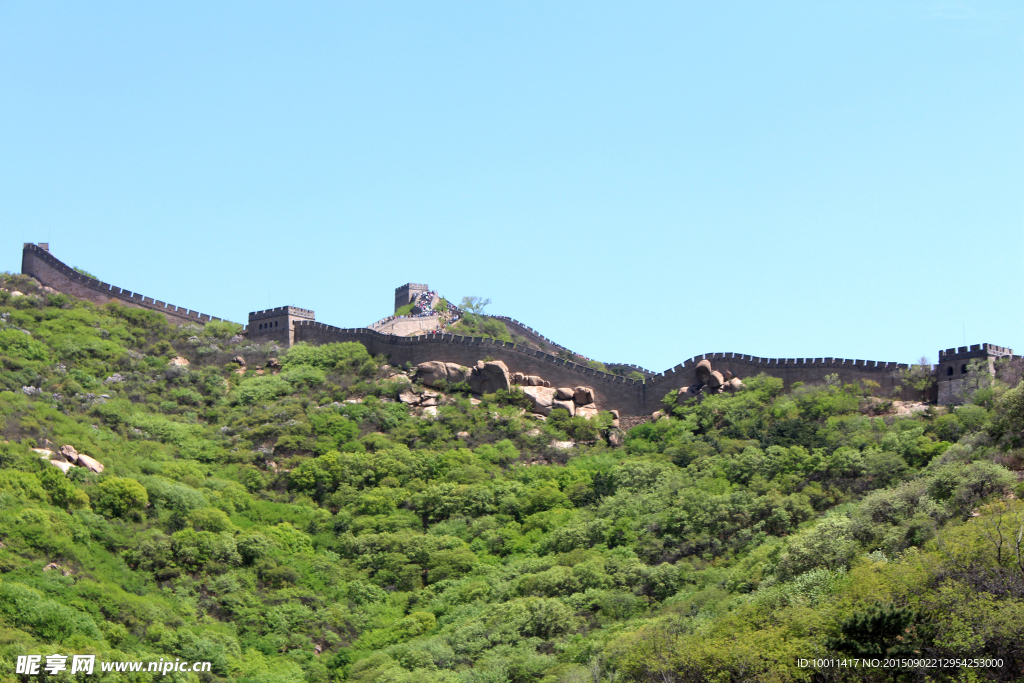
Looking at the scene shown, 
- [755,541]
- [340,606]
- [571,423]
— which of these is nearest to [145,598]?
[340,606]

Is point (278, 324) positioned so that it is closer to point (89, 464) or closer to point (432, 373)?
point (432, 373)

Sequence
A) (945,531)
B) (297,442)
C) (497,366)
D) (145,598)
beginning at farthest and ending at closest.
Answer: (497,366) → (297,442) → (145,598) → (945,531)

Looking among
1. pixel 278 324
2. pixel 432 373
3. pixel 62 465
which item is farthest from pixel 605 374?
pixel 62 465

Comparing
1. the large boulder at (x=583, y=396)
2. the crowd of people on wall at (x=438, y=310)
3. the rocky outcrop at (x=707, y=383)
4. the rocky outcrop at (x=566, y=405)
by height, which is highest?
the crowd of people on wall at (x=438, y=310)

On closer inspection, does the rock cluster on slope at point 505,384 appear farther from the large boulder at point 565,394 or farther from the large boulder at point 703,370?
the large boulder at point 703,370

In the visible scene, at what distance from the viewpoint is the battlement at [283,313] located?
232 ft

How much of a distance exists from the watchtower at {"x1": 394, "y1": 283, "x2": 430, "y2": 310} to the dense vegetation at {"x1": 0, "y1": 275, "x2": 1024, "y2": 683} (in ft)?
77.1

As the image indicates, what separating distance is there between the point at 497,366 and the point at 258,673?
82.2 feet

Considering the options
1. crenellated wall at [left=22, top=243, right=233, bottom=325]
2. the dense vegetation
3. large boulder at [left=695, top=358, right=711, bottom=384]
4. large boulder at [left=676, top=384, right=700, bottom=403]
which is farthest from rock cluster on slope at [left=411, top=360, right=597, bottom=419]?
crenellated wall at [left=22, top=243, right=233, bottom=325]

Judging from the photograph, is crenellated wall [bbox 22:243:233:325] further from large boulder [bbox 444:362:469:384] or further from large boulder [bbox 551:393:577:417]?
large boulder [bbox 551:393:577:417]

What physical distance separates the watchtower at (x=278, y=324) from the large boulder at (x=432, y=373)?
364 inches

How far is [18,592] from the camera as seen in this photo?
38.9m

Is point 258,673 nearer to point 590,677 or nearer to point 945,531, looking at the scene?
point 590,677

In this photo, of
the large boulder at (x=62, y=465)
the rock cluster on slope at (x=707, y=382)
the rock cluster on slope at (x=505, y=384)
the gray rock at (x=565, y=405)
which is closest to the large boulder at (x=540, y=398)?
the rock cluster on slope at (x=505, y=384)
